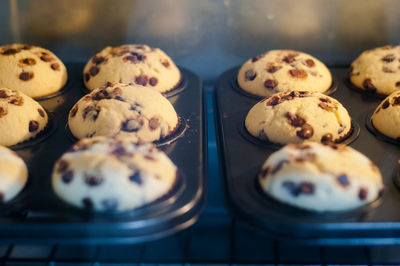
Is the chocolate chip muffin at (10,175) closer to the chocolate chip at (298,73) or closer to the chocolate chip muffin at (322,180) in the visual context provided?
the chocolate chip muffin at (322,180)

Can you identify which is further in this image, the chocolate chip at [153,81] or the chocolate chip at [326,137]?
the chocolate chip at [153,81]

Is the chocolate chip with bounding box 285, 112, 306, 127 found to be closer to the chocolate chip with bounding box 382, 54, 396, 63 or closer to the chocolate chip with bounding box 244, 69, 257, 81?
the chocolate chip with bounding box 244, 69, 257, 81

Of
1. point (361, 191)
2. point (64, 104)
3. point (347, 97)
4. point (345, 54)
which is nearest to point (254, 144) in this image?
point (361, 191)

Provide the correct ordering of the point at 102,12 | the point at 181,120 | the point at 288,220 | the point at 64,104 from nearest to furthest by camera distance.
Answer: the point at 288,220, the point at 181,120, the point at 64,104, the point at 102,12

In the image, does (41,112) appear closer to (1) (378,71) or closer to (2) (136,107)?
(2) (136,107)

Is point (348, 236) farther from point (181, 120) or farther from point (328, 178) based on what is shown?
point (181, 120)

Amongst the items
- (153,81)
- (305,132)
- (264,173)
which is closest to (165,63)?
(153,81)

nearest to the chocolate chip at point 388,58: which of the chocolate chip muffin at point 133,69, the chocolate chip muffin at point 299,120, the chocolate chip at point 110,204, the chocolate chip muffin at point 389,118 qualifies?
the chocolate chip muffin at point 389,118
